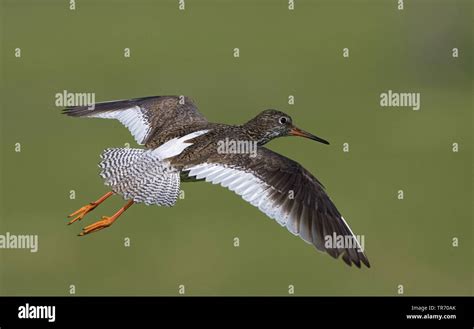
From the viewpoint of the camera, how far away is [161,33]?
27.7 meters

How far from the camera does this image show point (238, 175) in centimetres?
945

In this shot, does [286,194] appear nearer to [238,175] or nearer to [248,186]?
[248,186]

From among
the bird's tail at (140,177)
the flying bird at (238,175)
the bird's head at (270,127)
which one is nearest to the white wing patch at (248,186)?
the flying bird at (238,175)

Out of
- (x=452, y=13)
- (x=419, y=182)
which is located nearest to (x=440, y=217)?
(x=419, y=182)

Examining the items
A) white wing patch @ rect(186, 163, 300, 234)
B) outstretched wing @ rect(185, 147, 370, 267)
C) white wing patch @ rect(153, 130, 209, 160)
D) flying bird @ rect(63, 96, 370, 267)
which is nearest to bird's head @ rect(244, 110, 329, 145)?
flying bird @ rect(63, 96, 370, 267)

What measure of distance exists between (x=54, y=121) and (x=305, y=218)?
45.2 feet

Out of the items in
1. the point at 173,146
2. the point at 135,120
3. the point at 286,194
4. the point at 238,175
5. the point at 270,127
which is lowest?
the point at 286,194

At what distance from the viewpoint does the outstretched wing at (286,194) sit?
9.06 metres

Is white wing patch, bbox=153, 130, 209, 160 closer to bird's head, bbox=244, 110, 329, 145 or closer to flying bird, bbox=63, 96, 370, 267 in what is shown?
flying bird, bbox=63, 96, 370, 267

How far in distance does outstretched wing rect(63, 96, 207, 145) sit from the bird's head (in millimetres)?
592

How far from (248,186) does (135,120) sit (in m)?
2.11

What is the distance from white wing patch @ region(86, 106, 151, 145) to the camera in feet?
35.5

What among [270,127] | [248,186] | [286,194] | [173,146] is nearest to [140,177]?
[173,146]

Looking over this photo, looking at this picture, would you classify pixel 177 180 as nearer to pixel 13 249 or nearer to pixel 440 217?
pixel 13 249
